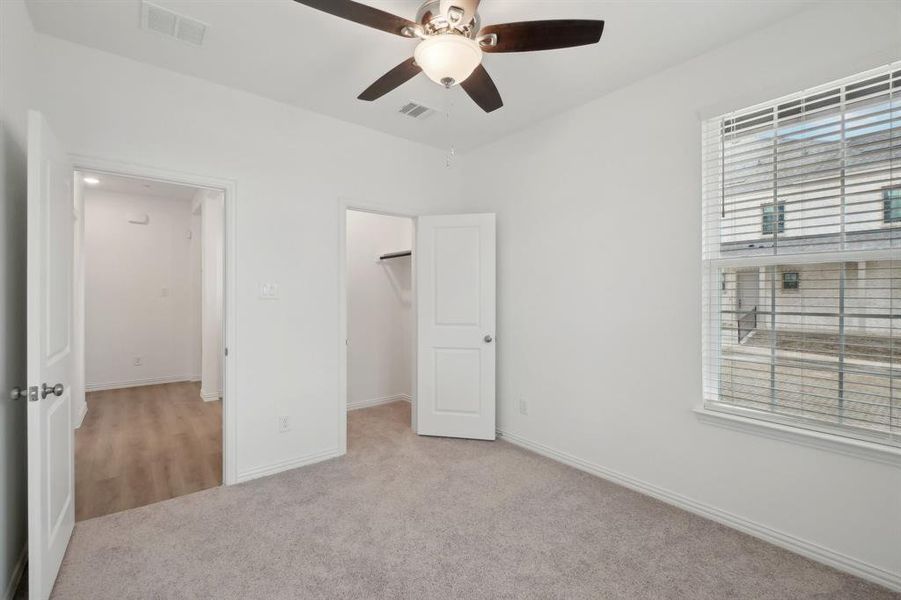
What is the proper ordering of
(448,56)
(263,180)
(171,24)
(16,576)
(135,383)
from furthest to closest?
(135,383)
(263,180)
(171,24)
(16,576)
(448,56)

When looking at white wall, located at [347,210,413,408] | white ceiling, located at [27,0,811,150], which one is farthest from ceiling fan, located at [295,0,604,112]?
white wall, located at [347,210,413,408]

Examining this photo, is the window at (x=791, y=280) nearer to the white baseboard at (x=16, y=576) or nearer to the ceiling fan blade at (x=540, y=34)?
the ceiling fan blade at (x=540, y=34)

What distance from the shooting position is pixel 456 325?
3.81 m

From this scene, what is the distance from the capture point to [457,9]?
1657 millimetres

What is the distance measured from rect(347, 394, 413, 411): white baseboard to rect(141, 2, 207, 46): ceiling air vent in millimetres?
3526

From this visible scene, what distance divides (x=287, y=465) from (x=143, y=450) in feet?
4.74

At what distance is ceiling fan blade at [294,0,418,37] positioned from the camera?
1546mm

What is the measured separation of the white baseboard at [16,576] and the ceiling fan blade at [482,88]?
298 centimetres

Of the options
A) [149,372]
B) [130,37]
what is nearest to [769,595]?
[130,37]

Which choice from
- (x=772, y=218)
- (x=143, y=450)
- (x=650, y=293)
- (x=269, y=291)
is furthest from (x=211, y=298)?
(x=772, y=218)

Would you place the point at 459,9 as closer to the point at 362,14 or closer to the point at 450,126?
the point at 362,14

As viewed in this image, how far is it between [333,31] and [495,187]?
6.39ft

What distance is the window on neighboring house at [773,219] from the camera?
7.29 ft

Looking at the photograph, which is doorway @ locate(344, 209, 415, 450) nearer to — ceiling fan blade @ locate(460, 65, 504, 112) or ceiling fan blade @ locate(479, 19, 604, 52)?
ceiling fan blade @ locate(460, 65, 504, 112)
